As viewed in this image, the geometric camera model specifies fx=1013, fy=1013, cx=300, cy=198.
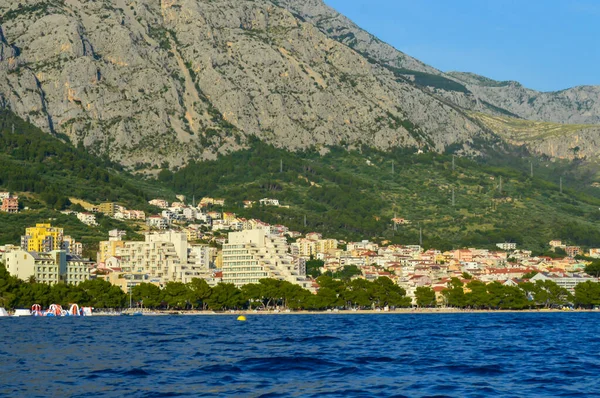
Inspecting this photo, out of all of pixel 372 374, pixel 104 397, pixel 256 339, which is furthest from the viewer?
pixel 256 339

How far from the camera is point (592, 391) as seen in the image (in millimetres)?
59500

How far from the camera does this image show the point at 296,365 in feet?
241

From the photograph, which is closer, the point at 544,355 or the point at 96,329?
the point at 544,355

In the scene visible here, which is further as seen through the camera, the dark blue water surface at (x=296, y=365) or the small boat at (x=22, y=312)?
the small boat at (x=22, y=312)

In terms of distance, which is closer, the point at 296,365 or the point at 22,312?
the point at 296,365

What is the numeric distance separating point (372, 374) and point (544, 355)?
25.1 meters

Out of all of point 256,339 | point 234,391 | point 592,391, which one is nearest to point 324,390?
point 234,391

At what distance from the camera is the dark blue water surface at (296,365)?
60.1m

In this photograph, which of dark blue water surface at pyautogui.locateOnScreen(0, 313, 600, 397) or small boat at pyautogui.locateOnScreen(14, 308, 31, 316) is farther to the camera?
small boat at pyautogui.locateOnScreen(14, 308, 31, 316)

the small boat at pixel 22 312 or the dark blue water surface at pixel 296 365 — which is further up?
the small boat at pixel 22 312

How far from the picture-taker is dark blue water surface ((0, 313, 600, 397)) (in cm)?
6012

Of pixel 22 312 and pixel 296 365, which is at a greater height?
pixel 22 312

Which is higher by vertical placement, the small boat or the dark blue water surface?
the small boat

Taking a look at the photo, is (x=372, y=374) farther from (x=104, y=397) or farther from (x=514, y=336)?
(x=514, y=336)
